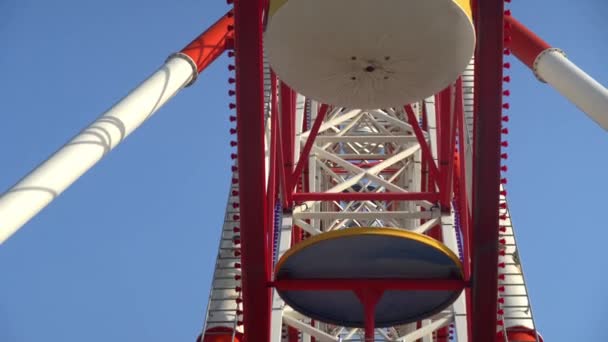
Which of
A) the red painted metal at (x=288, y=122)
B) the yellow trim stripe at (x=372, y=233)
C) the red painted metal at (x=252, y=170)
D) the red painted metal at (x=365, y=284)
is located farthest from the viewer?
the red painted metal at (x=288, y=122)

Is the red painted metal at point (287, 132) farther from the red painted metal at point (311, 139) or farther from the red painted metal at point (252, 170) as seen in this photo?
the red painted metal at point (252, 170)

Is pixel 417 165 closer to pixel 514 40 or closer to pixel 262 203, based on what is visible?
pixel 514 40

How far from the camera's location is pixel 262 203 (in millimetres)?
12117

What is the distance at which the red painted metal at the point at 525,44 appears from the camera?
13719 mm

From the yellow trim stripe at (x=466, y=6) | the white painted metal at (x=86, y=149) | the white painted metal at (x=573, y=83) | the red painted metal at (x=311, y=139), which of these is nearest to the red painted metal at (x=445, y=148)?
the red painted metal at (x=311, y=139)

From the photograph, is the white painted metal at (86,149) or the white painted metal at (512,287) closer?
the white painted metal at (86,149)

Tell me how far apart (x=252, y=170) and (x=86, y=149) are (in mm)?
2394

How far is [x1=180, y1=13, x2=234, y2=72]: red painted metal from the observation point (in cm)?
1398

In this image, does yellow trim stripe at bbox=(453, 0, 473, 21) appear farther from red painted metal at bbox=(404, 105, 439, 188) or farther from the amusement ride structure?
red painted metal at bbox=(404, 105, 439, 188)

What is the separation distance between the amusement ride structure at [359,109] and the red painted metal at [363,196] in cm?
89

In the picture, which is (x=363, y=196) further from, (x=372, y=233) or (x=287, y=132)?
(x=372, y=233)

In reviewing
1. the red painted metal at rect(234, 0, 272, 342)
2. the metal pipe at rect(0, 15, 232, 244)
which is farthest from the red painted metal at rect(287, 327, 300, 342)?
the metal pipe at rect(0, 15, 232, 244)

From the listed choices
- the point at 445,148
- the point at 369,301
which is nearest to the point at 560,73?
the point at 369,301

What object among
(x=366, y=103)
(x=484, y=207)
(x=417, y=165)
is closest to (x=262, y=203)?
(x=366, y=103)
